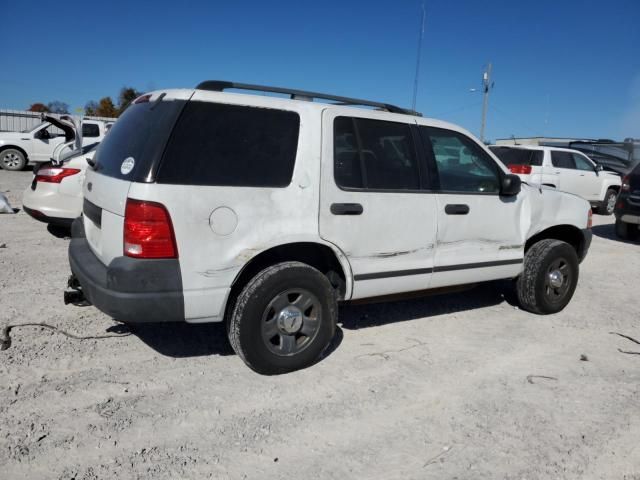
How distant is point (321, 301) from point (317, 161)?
955mm

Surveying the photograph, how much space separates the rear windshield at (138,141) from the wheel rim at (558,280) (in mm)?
3695

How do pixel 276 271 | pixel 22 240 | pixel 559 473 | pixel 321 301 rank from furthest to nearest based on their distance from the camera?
1. pixel 22 240
2. pixel 321 301
3. pixel 276 271
4. pixel 559 473

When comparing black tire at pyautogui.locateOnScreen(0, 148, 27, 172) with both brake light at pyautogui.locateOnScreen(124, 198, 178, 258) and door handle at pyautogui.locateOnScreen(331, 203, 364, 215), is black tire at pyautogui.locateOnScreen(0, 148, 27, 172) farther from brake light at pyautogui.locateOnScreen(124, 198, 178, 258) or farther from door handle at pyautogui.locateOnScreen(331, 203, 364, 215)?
door handle at pyautogui.locateOnScreen(331, 203, 364, 215)

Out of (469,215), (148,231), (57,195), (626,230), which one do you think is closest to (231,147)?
Answer: (148,231)

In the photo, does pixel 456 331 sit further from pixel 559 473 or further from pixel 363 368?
pixel 559 473

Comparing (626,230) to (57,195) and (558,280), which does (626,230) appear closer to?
(558,280)

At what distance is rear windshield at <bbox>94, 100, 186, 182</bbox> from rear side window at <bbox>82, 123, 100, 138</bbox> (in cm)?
1313

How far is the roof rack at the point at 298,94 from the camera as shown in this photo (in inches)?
129

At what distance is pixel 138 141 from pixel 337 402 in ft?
6.72

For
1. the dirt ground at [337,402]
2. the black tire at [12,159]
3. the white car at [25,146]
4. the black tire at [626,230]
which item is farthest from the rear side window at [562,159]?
the black tire at [12,159]

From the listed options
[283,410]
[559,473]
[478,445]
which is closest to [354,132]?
[283,410]

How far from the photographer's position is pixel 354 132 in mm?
3627

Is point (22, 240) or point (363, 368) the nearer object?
point (363, 368)

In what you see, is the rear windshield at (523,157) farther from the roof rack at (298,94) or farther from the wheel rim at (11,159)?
the wheel rim at (11,159)
